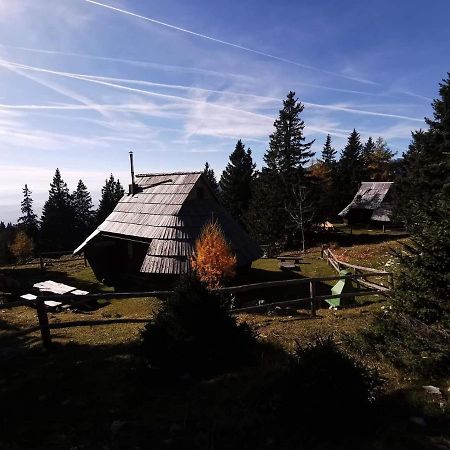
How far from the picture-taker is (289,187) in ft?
147

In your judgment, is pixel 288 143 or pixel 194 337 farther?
pixel 288 143

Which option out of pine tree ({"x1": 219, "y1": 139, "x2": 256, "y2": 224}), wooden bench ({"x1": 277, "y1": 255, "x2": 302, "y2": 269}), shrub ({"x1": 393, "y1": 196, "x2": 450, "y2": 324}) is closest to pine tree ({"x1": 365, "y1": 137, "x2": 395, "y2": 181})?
pine tree ({"x1": 219, "y1": 139, "x2": 256, "y2": 224})

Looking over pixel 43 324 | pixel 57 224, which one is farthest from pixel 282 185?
pixel 57 224

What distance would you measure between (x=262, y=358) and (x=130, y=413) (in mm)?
2860

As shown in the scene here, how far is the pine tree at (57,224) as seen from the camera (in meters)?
69.4

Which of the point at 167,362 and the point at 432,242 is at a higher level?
the point at 432,242

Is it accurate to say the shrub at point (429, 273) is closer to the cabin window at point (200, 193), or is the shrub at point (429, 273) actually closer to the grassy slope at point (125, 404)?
the grassy slope at point (125, 404)

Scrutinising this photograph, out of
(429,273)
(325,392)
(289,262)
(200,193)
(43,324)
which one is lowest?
(289,262)

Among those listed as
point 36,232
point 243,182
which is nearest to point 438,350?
point 243,182

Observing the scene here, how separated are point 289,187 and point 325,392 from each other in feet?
135

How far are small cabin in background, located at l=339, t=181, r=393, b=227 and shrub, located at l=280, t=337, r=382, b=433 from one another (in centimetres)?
5093

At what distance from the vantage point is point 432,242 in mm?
7125

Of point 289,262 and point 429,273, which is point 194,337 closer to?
point 429,273

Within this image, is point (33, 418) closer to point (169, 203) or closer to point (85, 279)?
point (169, 203)
